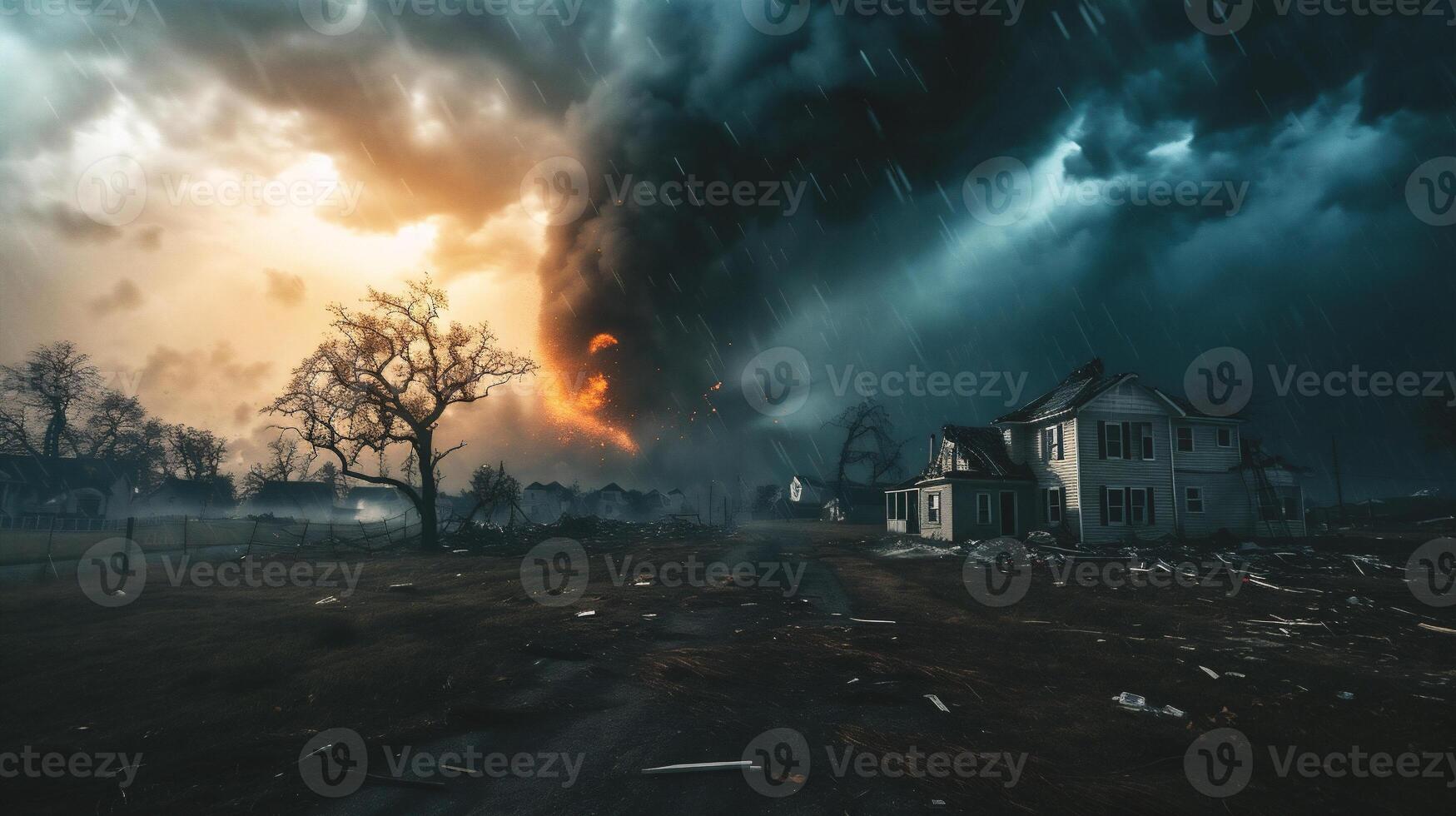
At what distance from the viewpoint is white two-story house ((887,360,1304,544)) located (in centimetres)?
2580

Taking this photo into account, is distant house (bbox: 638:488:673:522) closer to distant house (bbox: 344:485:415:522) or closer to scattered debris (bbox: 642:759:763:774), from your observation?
distant house (bbox: 344:485:415:522)

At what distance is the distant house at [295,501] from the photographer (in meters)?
83.5

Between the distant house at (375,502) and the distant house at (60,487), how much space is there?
144 feet

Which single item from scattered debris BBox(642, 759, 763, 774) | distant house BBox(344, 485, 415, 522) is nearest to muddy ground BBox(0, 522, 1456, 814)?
scattered debris BBox(642, 759, 763, 774)

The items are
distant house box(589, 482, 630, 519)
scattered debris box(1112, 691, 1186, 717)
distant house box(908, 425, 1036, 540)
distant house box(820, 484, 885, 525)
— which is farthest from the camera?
distant house box(589, 482, 630, 519)

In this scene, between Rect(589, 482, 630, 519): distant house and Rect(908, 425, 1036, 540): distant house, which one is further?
Rect(589, 482, 630, 519): distant house

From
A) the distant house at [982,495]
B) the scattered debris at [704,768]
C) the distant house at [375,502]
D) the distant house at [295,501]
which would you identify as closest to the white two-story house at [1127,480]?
the distant house at [982,495]

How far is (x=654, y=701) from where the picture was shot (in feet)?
24.0

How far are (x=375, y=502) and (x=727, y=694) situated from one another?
127m

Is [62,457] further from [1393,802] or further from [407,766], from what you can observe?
[1393,802]

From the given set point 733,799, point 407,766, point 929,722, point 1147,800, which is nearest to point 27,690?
point 407,766

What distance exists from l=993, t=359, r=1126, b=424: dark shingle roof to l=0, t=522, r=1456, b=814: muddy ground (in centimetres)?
1323

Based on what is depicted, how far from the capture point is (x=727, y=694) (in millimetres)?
7523

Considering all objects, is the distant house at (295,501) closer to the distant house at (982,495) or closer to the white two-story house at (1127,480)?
the distant house at (982,495)
